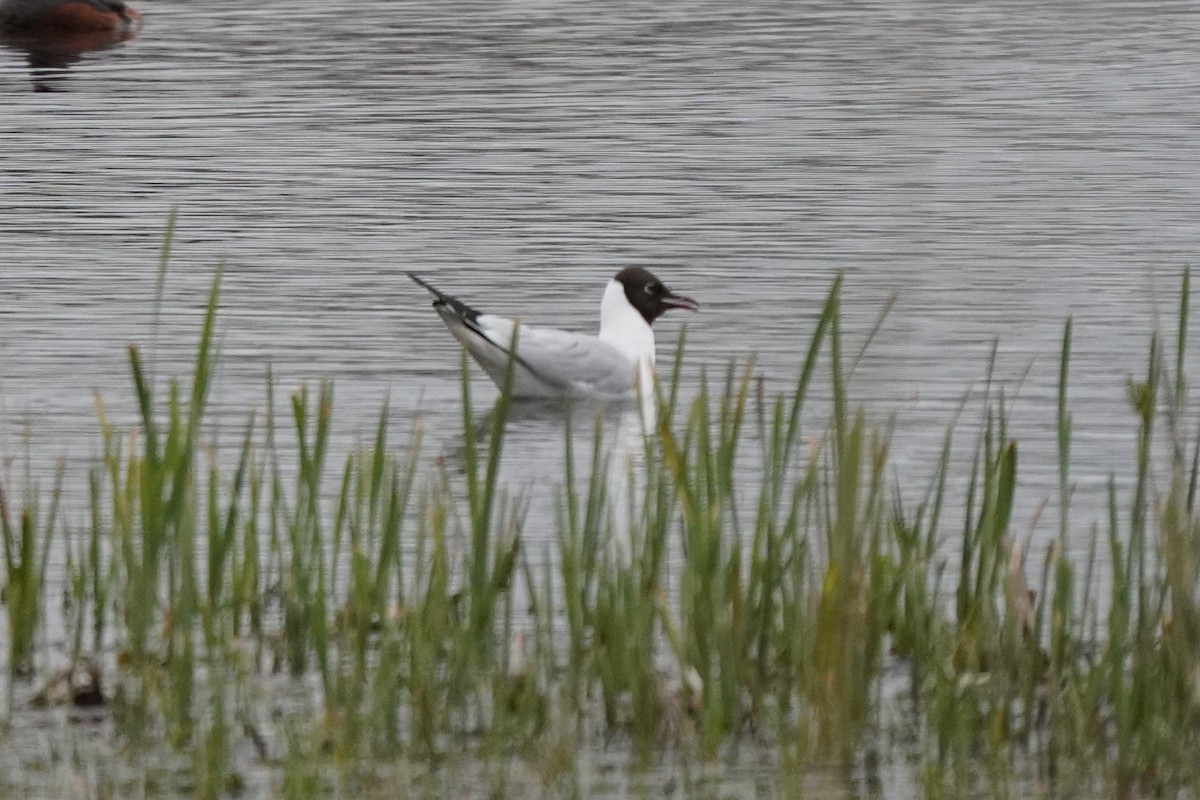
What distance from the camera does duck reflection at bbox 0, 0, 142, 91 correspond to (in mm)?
24547

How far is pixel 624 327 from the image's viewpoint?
429 inches

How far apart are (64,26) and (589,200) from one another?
1165 cm

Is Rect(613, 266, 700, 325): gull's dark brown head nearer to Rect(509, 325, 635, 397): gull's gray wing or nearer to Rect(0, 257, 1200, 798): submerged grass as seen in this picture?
Rect(509, 325, 635, 397): gull's gray wing

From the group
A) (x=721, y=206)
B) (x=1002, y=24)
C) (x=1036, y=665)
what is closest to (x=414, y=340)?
(x=721, y=206)

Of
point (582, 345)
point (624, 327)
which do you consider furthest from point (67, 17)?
point (582, 345)

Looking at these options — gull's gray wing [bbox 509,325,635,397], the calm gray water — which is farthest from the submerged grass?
gull's gray wing [bbox 509,325,635,397]

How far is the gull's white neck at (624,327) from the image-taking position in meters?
10.9

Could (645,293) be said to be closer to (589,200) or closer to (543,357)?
(543,357)

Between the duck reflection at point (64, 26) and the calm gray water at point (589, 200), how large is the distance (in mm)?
340

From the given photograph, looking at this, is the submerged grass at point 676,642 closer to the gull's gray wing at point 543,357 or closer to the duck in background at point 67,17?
the gull's gray wing at point 543,357

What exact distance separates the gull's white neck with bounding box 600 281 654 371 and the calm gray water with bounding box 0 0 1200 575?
10.1 inches

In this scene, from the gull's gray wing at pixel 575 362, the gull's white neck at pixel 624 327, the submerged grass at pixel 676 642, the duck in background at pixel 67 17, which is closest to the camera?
the submerged grass at pixel 676 642

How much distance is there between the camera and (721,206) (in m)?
14.8

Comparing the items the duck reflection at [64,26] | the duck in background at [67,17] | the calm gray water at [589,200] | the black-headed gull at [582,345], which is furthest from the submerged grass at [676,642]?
the duck in background at [67,17]
